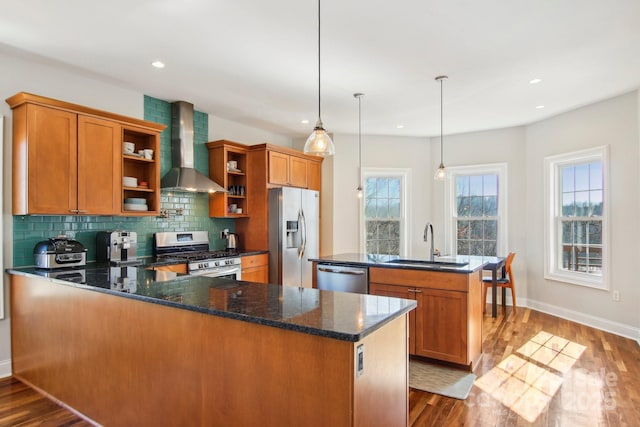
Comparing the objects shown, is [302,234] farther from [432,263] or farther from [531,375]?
[531,375]

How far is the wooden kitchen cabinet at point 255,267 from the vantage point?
4766mm

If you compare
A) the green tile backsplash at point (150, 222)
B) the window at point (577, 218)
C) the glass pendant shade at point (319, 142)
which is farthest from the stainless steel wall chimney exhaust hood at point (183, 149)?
the window at point (577, 218)

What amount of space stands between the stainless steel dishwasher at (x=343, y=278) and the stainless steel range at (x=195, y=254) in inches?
44.3

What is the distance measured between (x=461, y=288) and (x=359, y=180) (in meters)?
3.34

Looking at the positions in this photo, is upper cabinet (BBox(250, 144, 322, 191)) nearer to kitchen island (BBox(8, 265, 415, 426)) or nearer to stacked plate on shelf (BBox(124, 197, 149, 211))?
stacked plate on shelf (BBox(124, 197, 149, 211))

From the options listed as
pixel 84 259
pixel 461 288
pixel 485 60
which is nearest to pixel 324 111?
pixel 485 60

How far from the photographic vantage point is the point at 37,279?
2.88m

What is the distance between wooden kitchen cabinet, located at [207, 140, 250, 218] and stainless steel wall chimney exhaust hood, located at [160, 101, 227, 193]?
1.26 feet

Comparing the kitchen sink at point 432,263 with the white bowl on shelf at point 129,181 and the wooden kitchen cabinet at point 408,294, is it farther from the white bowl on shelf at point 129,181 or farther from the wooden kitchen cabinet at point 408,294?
the white bowl on shelf at point 129,181

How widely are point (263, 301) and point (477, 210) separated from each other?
5.22 meters

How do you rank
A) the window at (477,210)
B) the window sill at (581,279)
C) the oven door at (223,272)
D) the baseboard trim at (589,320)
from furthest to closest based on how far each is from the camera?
the window at (477,210), the window sill at (581,279), the baseboard trim at (589,320), the oven door at (223,272)

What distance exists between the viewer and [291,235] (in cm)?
525

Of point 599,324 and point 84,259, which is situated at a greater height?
point 84,259

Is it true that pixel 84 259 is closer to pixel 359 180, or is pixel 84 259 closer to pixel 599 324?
pixel 359 180
